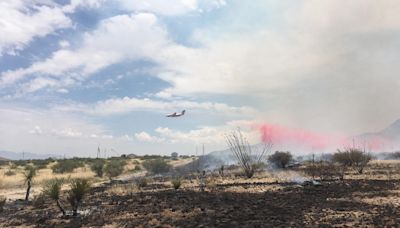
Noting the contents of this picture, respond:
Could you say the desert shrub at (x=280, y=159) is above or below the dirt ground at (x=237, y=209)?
above

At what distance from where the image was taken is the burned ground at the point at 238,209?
57.8 ft

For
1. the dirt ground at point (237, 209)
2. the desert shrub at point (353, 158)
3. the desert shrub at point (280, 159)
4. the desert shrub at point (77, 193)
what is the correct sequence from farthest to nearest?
1. the desert shrub at point (280, 159)
2. the desert shrub at point (353, 158)
3. the desert shrub at point (77, 193)
4. the dirt ground at point (237, 209)

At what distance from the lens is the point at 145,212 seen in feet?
68.8

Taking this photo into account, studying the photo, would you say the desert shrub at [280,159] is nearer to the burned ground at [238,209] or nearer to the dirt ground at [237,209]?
the dirt ground at [237,209]

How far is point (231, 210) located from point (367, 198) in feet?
25.9

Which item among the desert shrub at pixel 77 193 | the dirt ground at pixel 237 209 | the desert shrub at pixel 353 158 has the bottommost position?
the dirt ground at pixel 237 209

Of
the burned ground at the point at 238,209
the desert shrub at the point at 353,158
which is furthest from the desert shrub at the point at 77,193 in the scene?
the desert shrub at the point at 353,158

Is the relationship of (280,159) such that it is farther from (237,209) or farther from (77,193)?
(77,193)

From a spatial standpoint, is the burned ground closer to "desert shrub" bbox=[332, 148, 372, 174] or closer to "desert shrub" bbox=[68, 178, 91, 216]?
"desert shrub" bbox=[68, 178, 91, 216]

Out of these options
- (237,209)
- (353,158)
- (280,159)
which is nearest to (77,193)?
(237,209)

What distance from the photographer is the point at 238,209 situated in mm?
20500

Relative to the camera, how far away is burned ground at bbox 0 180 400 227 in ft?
57.8

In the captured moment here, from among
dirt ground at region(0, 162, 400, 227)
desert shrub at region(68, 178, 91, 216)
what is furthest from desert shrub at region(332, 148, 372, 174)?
desert shrub at region(68, 178, 91, 216)

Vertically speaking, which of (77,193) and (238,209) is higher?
(77,193)
